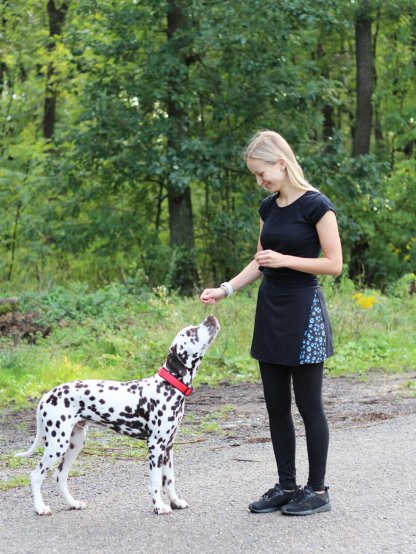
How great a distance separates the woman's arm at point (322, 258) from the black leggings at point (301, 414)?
0.59 metres

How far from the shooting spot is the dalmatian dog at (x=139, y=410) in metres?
5.49

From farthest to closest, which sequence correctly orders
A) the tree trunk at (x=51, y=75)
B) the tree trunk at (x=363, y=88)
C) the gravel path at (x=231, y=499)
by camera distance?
the tree trunk at (x=363, y=88), the tree trunk at (x=51, y=75), the gravel path at (x=231, y=499)

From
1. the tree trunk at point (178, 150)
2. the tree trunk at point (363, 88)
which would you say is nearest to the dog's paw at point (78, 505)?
the tree trunk at point (178, 150)

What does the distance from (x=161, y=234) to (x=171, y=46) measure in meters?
4.84

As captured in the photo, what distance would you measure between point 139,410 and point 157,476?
41 cm

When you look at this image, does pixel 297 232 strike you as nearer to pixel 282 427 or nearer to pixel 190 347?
pixel 190 347

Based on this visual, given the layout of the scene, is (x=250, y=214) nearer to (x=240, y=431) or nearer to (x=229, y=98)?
(x=229, y=98)

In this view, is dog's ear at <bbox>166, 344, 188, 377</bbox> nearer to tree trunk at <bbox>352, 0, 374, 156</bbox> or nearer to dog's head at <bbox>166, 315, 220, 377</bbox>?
dog's head at <bbox>166, 315, 220, 377</bbox>

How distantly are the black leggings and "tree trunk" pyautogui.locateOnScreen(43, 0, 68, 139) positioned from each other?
19.5m

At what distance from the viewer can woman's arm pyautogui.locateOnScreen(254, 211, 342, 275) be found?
5332 millimetres

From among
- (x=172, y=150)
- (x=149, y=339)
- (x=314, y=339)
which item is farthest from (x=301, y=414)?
(x=172, y=150)

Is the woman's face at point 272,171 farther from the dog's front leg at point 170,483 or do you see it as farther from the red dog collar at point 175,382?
the dog's front leg at point 170,483

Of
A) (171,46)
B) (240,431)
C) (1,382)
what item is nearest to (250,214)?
(171,46)

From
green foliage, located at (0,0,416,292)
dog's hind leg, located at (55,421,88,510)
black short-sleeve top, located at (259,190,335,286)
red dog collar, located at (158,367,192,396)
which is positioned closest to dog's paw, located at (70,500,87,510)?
dog's hind leg, located at (55,421,88,510)
